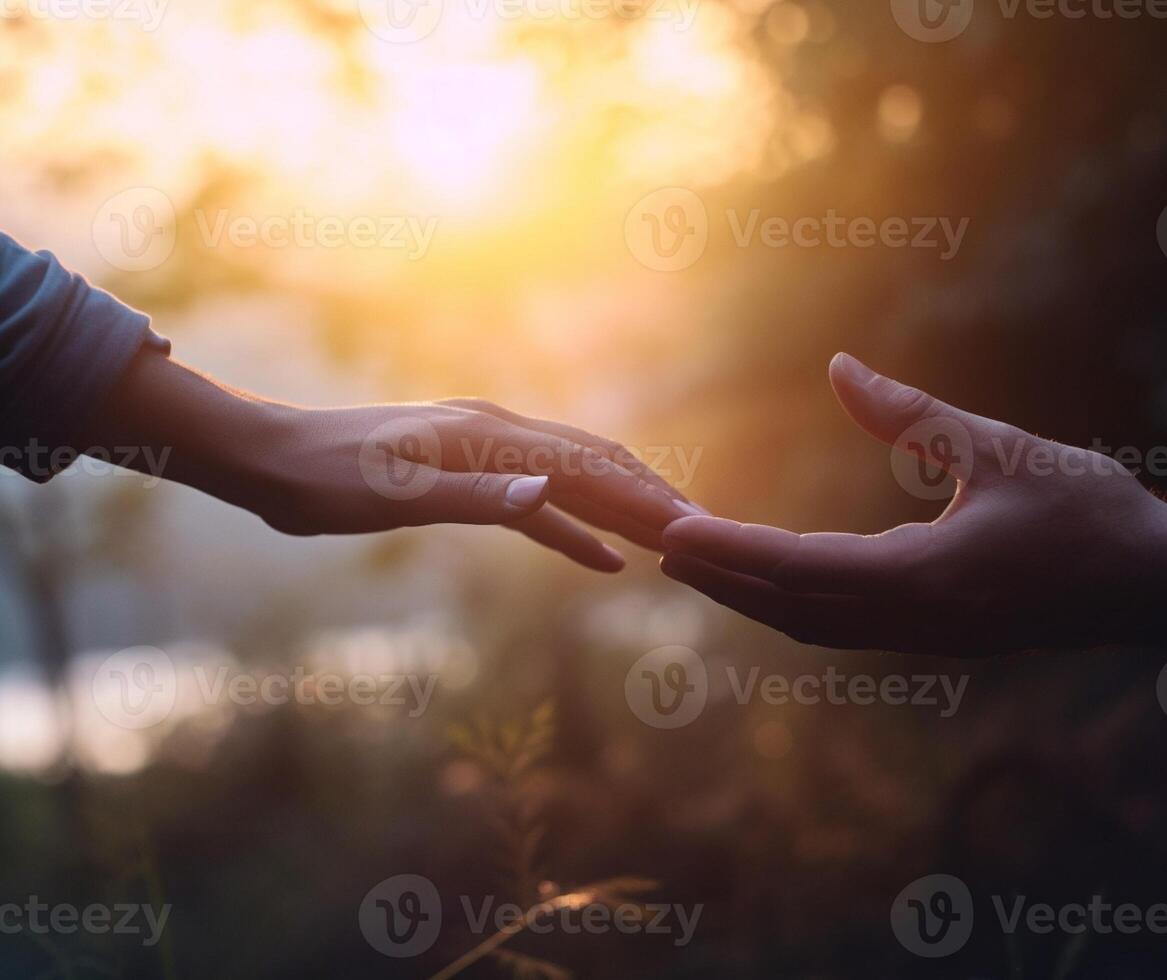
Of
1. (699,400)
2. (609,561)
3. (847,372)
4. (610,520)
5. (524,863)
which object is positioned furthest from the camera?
(699,400)

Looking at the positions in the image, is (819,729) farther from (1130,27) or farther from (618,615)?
(1130,27)

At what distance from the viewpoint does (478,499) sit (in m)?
1.55

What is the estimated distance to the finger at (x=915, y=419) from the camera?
1.64m

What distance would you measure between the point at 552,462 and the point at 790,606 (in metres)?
0.55

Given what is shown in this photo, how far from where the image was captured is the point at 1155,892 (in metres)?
2.90

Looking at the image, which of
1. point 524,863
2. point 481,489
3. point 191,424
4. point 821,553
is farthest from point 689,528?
point 191,424

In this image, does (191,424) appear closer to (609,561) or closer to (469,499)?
(469,499)

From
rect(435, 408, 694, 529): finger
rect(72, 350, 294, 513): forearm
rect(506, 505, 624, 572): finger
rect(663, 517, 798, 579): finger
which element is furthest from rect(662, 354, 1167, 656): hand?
rect(72, 350, 294, 513): forearm

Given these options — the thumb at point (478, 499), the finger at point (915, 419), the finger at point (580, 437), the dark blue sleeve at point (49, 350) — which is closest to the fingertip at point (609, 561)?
the finger at point (580, 437)

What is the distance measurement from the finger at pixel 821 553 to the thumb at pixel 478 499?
294 mm

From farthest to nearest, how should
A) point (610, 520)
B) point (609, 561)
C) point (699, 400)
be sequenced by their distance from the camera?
point (699, 400) → point (609, 561) → point (610, 520)

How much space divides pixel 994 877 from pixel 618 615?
2.30m

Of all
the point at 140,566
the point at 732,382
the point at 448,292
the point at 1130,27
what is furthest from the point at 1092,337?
the point at 140,566

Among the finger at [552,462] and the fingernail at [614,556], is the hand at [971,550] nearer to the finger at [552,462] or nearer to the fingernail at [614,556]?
the finger at [552,462]
